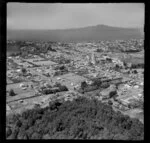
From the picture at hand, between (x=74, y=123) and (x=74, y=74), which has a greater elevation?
(x=74, y=74)

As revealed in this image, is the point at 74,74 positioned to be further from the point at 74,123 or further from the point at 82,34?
the point at 74,123

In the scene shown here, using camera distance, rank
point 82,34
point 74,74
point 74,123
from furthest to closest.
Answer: point 74,74 → point 82,34 → point 74,123

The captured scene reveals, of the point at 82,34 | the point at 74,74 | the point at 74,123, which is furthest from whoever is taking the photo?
the point at 74,74

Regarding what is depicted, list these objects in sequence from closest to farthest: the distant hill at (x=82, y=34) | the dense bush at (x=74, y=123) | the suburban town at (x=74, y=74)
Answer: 1. the dense bush at (x=74, y=123)
2. the distant hill at (x=82, y=34)
3. the suburban town at (x=74, y=74)

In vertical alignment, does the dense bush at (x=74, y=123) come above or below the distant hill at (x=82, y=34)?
below

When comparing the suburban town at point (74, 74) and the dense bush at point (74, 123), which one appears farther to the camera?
the suburban town at point (74, 74)

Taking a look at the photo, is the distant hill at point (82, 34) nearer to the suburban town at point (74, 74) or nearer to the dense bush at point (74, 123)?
the suburban town at point (74, 74)

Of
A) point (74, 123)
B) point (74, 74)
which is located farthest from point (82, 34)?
point (74, 123)

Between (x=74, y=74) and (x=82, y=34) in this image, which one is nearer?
(x=82, y=34)
